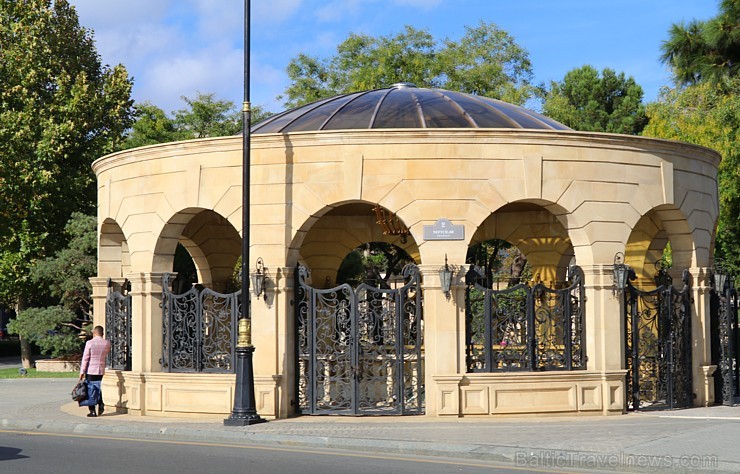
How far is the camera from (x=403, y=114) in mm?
19594

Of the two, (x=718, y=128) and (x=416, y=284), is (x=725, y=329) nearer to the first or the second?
(x=416, y=284)

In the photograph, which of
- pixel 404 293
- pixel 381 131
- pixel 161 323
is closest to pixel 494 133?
pixel 381 131

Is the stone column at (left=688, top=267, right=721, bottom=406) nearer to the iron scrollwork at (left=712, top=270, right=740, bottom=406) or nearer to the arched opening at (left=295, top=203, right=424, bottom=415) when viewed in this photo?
the iron scrollwork at (left=712, top=270, right=740, bottom=406)

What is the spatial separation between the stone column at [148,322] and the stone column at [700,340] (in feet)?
32.3

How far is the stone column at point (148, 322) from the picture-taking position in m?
18.5

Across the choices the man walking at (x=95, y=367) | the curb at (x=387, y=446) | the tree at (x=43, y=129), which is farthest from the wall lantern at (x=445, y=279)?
the tree at (x=43, y=129)

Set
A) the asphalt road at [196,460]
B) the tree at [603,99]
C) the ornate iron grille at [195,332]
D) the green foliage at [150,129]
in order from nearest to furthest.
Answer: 1. the asphalt road at [196,460]
2. the ornate iron grille at [195,332]
3. the green foliage at [150,129]
4. the tree at [603,99]

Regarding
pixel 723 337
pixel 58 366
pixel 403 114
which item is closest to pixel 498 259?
pixel 58 366

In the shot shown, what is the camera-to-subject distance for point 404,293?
1719 cm

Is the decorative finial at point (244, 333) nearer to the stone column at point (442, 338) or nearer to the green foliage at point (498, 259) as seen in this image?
the stone column at point (442, 338)

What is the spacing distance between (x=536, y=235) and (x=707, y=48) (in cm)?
1318

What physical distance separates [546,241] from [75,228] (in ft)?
62.4

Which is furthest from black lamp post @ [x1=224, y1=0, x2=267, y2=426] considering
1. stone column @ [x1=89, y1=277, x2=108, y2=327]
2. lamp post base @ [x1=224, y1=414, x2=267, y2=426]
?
stone column @ [x1=89, y1=277, x2=108, y2=327]

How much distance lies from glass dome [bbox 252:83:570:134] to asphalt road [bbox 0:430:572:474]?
24.3 ft
